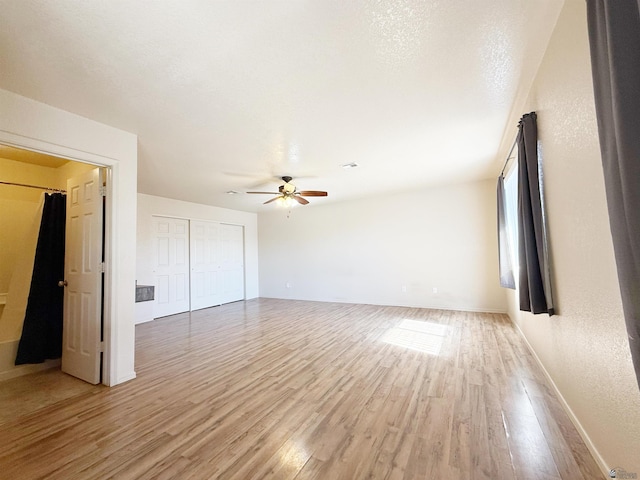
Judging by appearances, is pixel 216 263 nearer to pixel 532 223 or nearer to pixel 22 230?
pixel 22 230

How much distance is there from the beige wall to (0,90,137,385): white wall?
3.63 m

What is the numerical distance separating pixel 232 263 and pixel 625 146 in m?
7.30

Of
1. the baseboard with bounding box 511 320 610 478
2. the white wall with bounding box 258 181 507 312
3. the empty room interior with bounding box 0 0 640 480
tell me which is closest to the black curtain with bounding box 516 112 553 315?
the empty room interior with bounding box 0 0 640 480

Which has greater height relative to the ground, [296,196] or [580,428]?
[296,196]

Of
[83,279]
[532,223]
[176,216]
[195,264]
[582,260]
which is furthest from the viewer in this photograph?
[195,264]

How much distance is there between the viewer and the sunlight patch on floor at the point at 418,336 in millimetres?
3406

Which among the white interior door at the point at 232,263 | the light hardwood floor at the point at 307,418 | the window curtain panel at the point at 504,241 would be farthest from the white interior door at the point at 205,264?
the window curtain panel at the point at 504,241

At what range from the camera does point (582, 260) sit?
5.02 feet

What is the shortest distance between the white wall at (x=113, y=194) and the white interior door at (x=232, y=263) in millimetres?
4256

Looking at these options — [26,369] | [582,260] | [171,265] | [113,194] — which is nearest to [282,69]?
[113,194]

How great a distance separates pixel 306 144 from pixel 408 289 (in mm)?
4090

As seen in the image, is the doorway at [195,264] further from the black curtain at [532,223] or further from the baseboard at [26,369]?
the black curtain at [532,223]

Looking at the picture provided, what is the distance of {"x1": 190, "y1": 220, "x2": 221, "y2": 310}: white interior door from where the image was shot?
20.5 ft

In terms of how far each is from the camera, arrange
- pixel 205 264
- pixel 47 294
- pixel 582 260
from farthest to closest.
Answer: pixel 205 264 < pixel 47 294 < pixel 582 260
